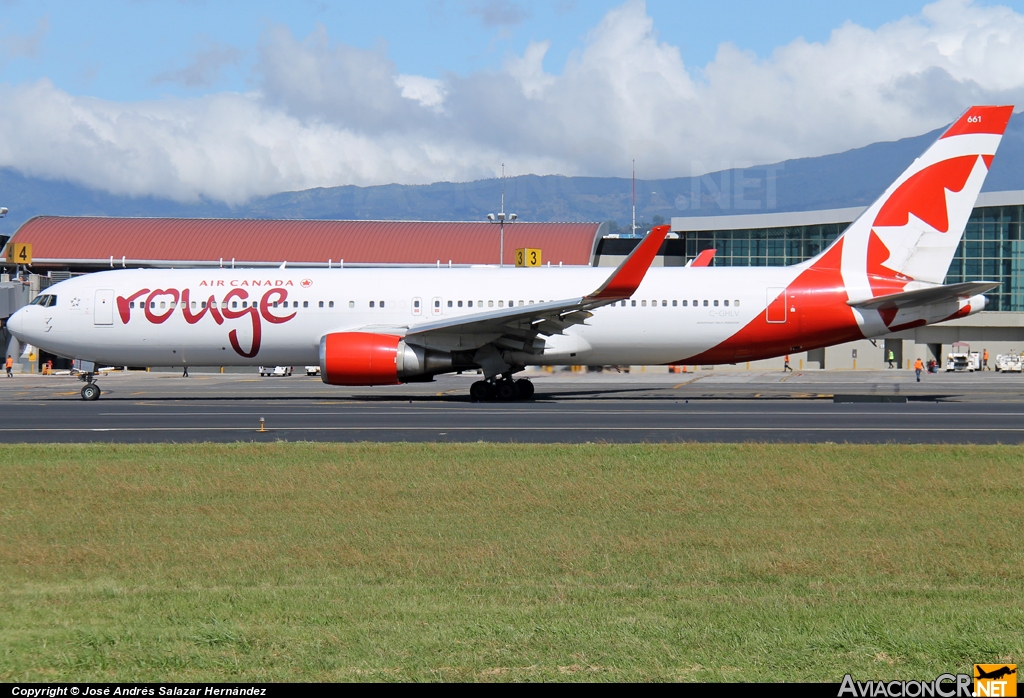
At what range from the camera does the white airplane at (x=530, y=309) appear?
2762cm

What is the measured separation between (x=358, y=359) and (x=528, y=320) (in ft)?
15.5

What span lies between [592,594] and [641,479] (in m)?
5.51

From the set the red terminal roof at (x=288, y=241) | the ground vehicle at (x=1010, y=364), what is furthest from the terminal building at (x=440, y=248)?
the ground vehicle at (x=1010, y=364)

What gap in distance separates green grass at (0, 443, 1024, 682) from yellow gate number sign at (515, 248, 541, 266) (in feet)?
145

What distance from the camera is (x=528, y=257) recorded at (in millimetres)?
62219

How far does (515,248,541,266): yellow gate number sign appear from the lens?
59.8 m

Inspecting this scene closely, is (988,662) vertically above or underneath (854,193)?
underneath

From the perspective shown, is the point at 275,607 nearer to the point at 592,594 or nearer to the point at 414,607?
the point at 414,607

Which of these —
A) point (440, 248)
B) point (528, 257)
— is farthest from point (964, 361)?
point (440, 248)

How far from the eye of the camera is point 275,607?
294 inches

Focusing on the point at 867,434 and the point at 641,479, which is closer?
the point at 641,479

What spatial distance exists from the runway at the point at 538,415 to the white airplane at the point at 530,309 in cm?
145

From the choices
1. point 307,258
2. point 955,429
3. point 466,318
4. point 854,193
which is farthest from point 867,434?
point 854,193

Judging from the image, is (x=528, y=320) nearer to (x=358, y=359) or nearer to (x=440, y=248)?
(x=358, y=359)
